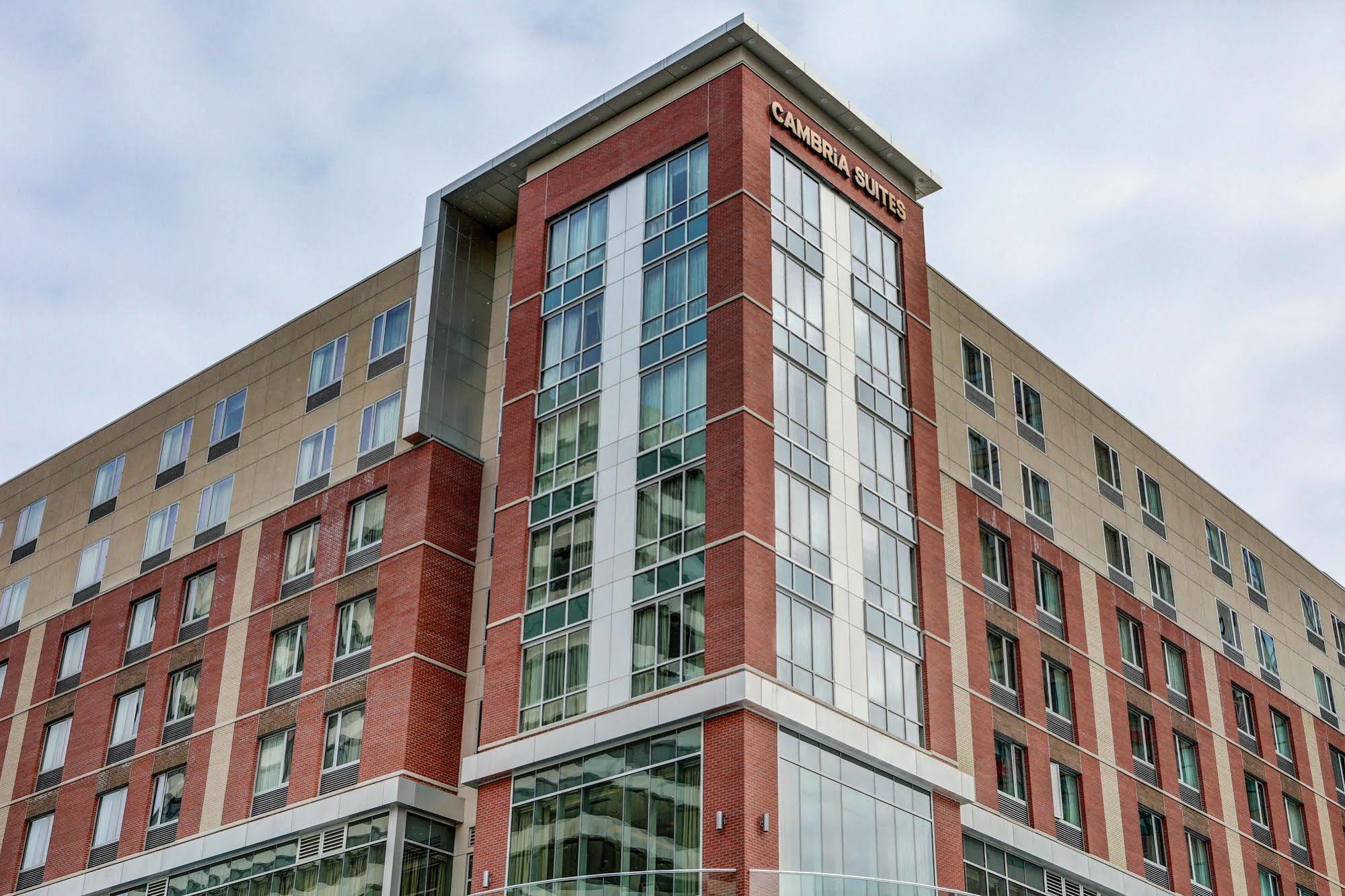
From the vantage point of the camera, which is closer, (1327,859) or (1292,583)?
(1327,859)

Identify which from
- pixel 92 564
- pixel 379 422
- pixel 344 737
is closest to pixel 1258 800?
pixel 344 737

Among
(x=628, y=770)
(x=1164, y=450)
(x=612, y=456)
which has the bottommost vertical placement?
(x=628, y=770)

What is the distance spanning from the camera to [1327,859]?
208ft

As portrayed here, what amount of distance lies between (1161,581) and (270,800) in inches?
1211

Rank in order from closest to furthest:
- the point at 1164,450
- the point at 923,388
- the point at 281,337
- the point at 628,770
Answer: the point at 628,770, the point at 923,388, the point at 281,337, the point at 1164,450

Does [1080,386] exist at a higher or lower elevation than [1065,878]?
higher

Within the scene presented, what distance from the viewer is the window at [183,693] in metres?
54.1

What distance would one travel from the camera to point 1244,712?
62.4 metres

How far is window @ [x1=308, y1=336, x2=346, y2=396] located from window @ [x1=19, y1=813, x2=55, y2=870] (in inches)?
651

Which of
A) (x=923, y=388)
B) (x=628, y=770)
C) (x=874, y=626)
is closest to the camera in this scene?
(x=628, y=770)

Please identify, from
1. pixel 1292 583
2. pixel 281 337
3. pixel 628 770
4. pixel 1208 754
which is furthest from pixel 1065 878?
pixel 281 337

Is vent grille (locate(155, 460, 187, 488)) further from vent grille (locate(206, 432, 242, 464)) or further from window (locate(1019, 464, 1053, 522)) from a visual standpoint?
window (locate(1019, 464, 1053, 522))

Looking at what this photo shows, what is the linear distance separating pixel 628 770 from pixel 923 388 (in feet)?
49.8

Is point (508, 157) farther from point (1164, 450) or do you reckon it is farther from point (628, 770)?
point (1164, 450)
